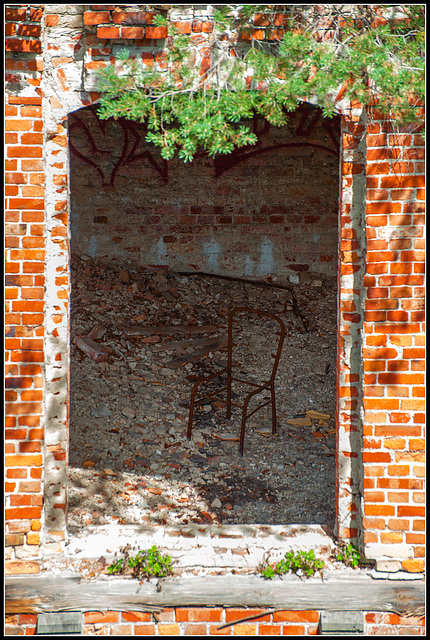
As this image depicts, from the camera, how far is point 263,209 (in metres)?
7.35

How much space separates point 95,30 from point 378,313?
212 cm

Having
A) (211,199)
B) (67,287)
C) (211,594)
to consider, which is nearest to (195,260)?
(211,199)

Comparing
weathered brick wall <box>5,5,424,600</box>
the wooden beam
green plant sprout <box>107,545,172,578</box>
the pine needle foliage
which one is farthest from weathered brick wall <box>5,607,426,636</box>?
the pine needle foliage

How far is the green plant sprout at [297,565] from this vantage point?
303 centimetres

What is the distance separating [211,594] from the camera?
2.97m

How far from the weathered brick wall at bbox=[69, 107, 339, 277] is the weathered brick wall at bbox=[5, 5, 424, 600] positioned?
4422mm

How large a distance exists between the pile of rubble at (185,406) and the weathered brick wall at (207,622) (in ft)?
1.99

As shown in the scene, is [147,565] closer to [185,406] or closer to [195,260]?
[185,406]

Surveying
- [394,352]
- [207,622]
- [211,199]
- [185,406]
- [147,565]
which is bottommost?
[207,622]

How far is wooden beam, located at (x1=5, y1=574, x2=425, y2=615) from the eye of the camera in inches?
116

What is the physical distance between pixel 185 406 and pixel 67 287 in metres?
2.83

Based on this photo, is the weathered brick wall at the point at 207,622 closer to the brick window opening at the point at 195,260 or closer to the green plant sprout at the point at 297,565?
the green plant sprout at the point at 297,565

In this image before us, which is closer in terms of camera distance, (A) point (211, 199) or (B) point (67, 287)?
(B) point (67, 287)

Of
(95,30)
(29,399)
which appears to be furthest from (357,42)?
Answer: (29,399)
